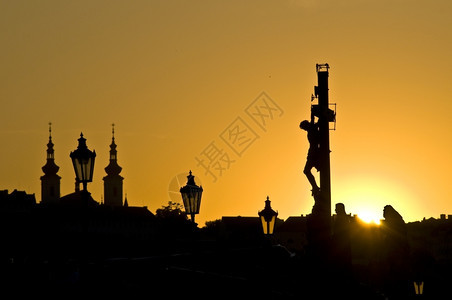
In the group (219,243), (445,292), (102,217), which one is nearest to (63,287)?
(219,243)

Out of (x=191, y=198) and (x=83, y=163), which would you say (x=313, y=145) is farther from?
(x=191, y=198)

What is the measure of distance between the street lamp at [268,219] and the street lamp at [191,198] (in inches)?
97.1

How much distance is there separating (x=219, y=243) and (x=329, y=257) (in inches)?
584

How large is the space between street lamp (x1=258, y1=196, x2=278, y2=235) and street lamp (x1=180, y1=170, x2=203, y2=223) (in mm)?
2468

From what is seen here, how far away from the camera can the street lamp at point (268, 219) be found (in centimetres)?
3606

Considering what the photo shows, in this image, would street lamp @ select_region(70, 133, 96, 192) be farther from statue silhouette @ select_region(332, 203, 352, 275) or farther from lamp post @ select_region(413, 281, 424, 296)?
lamp post @ select_region(413, 281, 424, 296)

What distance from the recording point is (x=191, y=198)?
111ft

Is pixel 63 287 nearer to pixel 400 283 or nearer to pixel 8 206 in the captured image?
pixel 400 283

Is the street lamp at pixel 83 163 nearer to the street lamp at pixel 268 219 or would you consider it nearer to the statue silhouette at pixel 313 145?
the statue silhouette at pixel 313 145

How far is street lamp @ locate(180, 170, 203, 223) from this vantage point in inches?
1335

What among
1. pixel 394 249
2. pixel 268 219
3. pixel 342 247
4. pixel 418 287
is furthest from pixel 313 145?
pixel 418 287

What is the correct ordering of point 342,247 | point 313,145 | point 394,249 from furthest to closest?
point 394,249 < point 313,145 < point 342,247

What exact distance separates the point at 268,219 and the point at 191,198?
3.04 m

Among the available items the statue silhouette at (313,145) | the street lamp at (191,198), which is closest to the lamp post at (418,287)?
the street lamp at (191,198)
